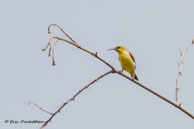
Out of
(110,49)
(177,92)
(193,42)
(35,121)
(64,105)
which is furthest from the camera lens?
(110,49)

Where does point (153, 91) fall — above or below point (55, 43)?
below

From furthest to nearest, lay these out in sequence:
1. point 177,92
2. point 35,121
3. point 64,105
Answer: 1. point 35,121
2. point 177,92
3. point 64,105

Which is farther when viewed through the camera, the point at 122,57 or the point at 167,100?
the point at 122,57

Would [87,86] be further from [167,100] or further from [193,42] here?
[193,42]

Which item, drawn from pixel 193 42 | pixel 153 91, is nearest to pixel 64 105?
pixel 153 91

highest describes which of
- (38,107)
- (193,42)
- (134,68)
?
(193,42)

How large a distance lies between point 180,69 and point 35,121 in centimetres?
196

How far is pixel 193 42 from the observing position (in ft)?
14.1

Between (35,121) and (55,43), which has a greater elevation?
(55,43)

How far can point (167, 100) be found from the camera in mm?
3664

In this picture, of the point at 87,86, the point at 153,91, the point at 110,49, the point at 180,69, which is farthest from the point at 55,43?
the point at 110,49

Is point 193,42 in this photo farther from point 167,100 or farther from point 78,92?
point 78,92

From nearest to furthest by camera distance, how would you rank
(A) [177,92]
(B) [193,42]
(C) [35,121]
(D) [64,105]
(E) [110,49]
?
(D) [64,105]
(A) [177,92]
(B) [193,42]
(C) [35,121]
(E) [110,49]

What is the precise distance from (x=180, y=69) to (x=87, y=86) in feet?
3.41
